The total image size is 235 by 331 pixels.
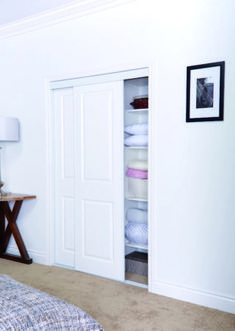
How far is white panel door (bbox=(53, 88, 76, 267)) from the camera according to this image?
351 centimetres

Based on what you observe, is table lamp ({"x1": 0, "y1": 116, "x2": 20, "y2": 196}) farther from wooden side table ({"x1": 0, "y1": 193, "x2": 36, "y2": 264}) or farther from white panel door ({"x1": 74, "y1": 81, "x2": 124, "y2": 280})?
white panel door ({"x1": 74, "y1": 81, "x2": 124, "y2": 280})

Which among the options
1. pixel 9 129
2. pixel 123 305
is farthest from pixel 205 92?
pixel 9 129

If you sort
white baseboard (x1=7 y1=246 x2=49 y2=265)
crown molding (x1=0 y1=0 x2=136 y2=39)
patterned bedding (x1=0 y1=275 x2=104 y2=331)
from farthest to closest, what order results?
white baseboard (x1=7 y1=246 x2=49 y2=265)
crown molding (x1=0 y1=0 x2=136 y2=39)
patterned bedding (x1=0 y1=275 x2=104 y2=331)

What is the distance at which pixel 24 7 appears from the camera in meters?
3.25

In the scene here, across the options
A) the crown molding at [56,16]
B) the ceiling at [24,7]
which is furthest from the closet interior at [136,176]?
the ceiling at [24,7]

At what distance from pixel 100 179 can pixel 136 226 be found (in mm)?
579

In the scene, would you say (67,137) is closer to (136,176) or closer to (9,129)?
(9,129)

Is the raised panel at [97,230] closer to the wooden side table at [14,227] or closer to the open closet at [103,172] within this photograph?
the open closet at [103,172]

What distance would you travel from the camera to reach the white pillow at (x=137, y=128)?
314cm

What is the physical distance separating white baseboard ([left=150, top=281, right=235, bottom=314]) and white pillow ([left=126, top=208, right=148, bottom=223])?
682mm

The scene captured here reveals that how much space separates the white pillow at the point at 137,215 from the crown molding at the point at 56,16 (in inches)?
77.7

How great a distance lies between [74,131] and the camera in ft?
11.2

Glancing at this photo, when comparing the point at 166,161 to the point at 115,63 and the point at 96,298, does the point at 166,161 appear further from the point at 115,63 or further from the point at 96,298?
the point at 96,298

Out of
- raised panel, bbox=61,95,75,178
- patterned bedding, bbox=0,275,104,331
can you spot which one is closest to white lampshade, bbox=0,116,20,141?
raised panel, bbox=61,95,75,178
